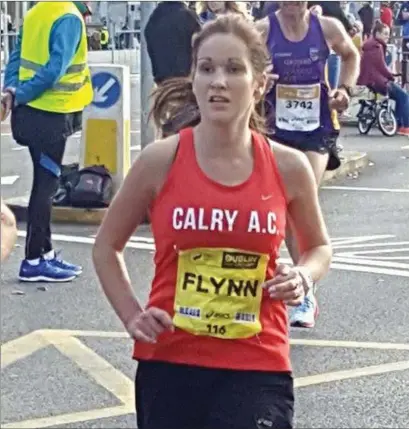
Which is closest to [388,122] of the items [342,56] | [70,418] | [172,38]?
[172,38]

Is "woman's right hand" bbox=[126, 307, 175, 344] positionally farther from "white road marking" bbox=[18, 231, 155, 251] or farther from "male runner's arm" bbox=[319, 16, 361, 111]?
"white road marking" bbox=[18, 231, 155, 251]

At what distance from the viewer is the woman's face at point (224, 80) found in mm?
3324

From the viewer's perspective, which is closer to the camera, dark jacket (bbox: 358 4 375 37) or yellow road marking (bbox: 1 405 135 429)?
yellow road marking (bbox: 1 405 135 429)

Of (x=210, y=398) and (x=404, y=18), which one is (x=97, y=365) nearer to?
(x=210, y=398)

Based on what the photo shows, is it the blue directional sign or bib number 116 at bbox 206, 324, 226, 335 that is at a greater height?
bib number 116 at bbox 206, 324, 226, 335

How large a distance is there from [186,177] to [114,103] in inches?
308

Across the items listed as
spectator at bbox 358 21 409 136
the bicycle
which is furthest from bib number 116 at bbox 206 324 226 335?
the bicycle

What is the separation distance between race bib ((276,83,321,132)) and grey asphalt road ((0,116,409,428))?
1090 millimetres

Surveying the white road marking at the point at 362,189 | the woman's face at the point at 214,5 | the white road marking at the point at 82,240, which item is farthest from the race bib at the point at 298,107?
the white road marking at the point at 362,189

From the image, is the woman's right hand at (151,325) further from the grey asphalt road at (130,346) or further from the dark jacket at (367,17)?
the dark jacket at (367,17)

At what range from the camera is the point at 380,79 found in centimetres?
1878

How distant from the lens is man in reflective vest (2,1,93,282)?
7895 mm

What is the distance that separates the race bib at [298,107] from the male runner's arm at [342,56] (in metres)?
0.11

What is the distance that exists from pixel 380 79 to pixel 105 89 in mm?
8453
